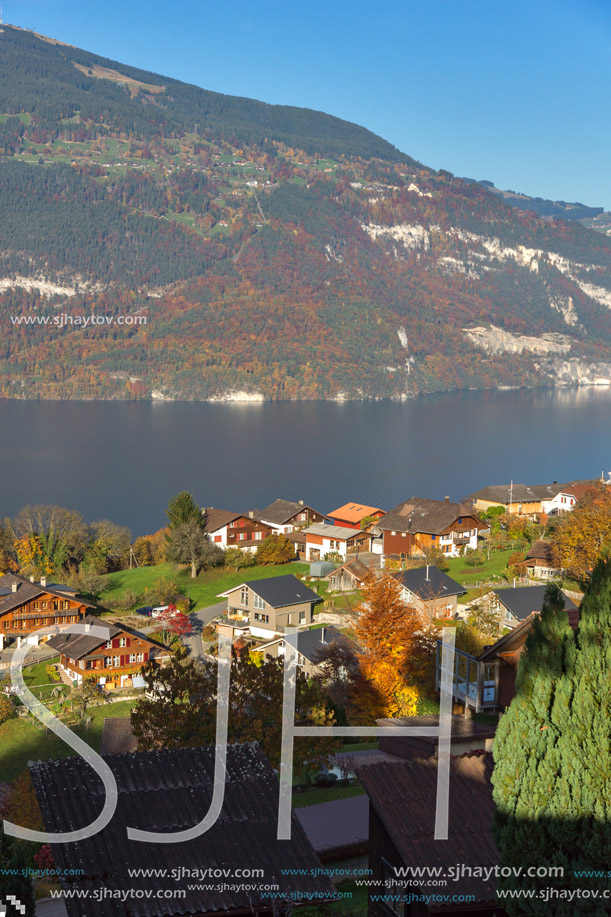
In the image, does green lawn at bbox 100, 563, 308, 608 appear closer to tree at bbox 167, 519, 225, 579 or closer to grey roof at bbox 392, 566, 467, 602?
tree at bbox 167, 519, 225, 579

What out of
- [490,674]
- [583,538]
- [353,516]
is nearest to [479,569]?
[583,538]

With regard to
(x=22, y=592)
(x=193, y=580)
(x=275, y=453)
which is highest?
(x=22, y=592)

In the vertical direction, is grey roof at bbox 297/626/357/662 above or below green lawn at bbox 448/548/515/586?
above

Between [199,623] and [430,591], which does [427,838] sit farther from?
[199,623]

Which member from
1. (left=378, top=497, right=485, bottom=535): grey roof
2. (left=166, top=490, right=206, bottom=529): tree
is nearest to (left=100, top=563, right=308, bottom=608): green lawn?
(left=166, top=490, right=206, bottom=529): tree

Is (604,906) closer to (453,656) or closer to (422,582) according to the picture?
(453,656)

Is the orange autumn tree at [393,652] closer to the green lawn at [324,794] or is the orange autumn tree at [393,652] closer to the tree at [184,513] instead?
the green lawn at [324,794]

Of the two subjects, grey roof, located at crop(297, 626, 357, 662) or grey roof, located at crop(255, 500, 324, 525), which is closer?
grey roof, located at crop(297, 626, 357, 662)

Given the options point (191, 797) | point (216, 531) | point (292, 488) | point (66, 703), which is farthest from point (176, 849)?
point (292, 488)
